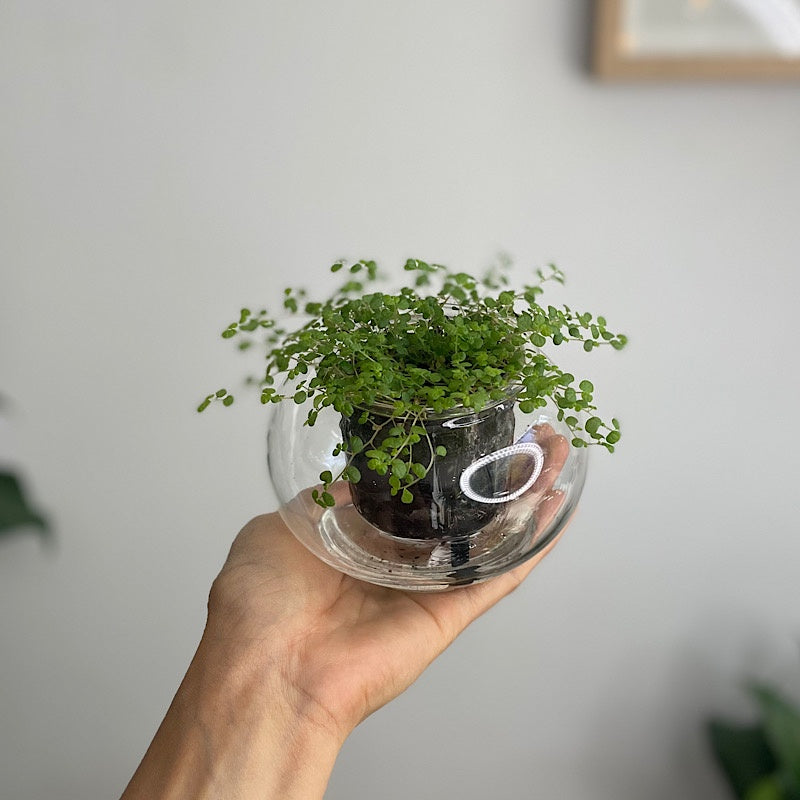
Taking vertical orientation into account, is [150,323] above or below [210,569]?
above

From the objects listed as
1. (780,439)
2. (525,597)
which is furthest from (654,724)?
(780,439)

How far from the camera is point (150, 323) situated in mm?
1357

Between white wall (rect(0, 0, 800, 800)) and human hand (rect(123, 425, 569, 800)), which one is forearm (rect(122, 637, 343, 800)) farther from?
white wall (rect(0, 0, 800, 800))

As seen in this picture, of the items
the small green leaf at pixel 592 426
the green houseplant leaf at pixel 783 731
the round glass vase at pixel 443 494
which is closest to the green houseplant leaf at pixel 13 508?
the round glass vase at pixel 443 494

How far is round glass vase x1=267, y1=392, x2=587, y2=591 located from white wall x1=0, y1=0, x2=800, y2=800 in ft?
1.64

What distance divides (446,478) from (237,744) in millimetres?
301

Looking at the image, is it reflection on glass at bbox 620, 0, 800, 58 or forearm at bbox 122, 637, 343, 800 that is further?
reflection on glass at bbox 620, 0, 800, 58

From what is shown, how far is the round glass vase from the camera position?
29.4 inches

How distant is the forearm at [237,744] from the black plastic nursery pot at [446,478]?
19 cm

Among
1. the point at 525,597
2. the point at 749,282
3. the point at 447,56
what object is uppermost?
the point at 447,56

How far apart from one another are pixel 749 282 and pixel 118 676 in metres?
1.30

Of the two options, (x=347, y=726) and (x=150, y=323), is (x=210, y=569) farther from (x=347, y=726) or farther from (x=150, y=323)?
(x=347, y=726)

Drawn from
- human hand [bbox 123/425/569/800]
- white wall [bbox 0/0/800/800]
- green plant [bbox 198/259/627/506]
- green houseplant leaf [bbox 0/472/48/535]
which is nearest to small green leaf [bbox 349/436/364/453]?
green plant [bbox 198/259/627/506]

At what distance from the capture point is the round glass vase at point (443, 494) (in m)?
0.75
